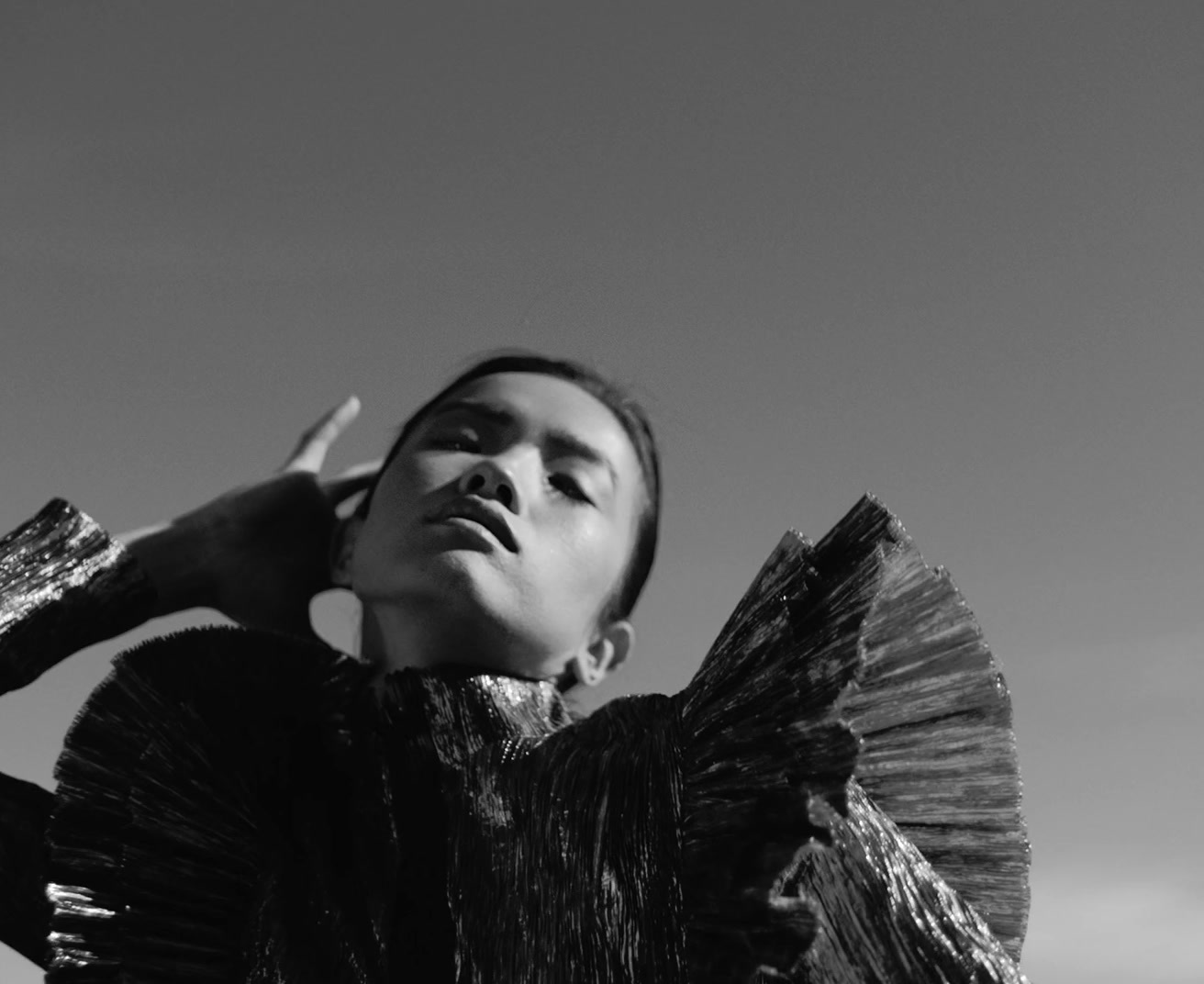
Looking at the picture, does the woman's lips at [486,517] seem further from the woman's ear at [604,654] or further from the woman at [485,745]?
the woman's ear at [604,654]

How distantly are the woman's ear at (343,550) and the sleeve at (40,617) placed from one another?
0.24 meters

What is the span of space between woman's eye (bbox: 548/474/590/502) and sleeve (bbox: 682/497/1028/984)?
1.56ft

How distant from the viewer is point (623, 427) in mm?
1886

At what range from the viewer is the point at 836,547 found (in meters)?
1.25

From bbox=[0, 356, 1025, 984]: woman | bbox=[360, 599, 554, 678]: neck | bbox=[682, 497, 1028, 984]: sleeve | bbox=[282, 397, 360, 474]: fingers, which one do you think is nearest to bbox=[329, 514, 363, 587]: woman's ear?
bbox=[0, 356, 1025, 984]: woman

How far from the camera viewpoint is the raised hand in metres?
1.91

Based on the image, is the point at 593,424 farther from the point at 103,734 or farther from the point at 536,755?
the point at 103,734

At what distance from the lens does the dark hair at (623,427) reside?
75.2 inches

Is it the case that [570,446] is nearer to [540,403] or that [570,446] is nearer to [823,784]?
[540,403]

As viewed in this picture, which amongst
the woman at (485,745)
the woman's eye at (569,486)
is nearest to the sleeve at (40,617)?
the woman at (485,745)

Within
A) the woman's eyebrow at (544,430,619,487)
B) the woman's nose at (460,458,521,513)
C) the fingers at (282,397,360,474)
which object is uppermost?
the fingers at (282,397,360,474)

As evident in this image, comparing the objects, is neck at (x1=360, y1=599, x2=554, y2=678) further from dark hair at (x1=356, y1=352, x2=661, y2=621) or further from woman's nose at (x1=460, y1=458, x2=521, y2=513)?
dark hair at (x1=356, y1=352, x2=661, y2=621)

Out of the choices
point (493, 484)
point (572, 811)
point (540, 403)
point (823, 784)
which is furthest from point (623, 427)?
point (823, 784)

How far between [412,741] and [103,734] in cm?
33
